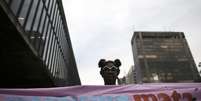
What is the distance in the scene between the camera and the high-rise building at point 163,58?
486 feet

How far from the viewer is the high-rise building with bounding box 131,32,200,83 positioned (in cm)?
14812

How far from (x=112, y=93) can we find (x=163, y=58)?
157 m

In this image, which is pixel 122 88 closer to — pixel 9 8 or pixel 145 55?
pixel 9 8

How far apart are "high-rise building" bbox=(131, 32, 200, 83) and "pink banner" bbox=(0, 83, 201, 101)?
14123 cm

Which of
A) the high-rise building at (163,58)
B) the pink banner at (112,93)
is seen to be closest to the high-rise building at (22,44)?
the pink banner at (112,93)

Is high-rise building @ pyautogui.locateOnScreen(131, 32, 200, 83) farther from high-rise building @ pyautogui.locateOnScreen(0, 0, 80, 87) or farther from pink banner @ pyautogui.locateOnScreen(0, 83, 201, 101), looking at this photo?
pink banner @ pyautogui.locateOnScreen(0, 83, 201, 101)

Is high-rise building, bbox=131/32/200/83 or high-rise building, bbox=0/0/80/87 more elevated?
high-rise building, bbox=0/0/80/87

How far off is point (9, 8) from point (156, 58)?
154 m

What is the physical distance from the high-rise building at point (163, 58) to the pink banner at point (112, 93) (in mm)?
141230

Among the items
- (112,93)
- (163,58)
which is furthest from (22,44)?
(163,58)

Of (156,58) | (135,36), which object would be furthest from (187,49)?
(135,36)

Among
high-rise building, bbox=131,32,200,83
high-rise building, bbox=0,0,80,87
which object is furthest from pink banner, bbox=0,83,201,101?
high-rise building, bbox=131,32,200,83

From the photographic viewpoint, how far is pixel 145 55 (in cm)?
15412

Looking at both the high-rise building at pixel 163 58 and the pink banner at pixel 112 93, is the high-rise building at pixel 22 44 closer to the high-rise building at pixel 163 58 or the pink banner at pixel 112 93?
the pink banner at pixel 112 93
